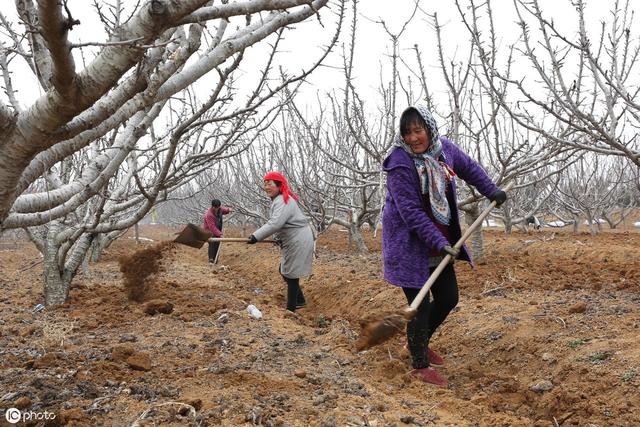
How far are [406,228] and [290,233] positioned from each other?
92.3 inches

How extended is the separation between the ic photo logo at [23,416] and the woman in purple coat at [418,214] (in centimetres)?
171

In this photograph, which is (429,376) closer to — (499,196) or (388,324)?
(388,324)

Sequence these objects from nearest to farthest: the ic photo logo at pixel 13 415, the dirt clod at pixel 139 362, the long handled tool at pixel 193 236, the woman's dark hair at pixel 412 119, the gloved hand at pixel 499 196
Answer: the ic photo logo at pixel 13 415 → the dirt clod at pixel 139 362 → the woman's dark hair at pixel 412 119 → the gloved hand at pixel 499 196 → the long handled tool at pixel 193 236

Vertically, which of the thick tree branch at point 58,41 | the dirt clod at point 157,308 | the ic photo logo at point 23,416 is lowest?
the dirt clod at point 157,308

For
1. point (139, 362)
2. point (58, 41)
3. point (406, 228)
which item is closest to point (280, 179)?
point (406, 228)

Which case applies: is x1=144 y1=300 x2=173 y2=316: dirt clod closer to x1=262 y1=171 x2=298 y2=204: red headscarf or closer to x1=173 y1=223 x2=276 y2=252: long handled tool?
x1=173 y1=223 x2=276 y2=252: long handled tool

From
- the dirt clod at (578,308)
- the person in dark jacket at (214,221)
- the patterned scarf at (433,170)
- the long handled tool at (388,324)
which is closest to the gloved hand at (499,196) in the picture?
the patterned scarf at (433,170)

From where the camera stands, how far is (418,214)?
8.97ft

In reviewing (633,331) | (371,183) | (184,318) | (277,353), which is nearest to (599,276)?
(633,331)

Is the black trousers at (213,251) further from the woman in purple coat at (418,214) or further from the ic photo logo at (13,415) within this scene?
the ic photo logo at (13,415)

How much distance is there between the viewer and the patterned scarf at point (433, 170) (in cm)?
284

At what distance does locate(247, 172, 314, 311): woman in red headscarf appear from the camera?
16.4ft

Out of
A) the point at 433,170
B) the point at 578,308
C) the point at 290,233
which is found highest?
the point at 433,170

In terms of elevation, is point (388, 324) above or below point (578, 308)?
above
